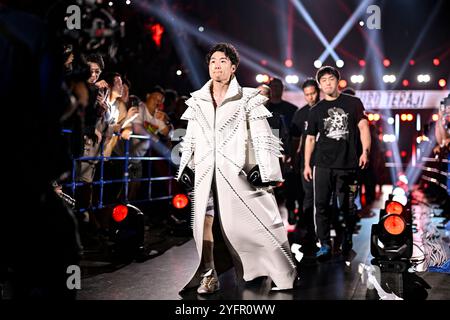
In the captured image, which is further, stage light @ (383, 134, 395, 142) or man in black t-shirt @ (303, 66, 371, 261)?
stage light @ (383, 134, 395, 142)

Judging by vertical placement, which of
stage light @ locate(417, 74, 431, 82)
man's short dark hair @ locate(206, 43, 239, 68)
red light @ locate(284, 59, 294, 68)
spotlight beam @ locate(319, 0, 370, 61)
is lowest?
man's short dark hair @ locate(206, 43, 239, 68)

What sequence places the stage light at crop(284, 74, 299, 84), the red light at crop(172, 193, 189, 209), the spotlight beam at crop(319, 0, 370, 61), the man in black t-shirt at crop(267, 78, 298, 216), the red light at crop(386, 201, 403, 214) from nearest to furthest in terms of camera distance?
the red light at crop(386, 201, 403, 214) < the red light at crop(172, 193, 189, 209) < the man in black t-shirt at crop(267, 78, 298, 216) < the stage light at crop(284, 74, 299, 84) < the spotlight beam at crop(319, 0, 370, 61)

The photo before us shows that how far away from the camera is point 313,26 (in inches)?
833

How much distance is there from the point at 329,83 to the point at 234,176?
2.14 meters

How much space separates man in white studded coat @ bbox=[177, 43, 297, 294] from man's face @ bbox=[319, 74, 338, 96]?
64.8 inches

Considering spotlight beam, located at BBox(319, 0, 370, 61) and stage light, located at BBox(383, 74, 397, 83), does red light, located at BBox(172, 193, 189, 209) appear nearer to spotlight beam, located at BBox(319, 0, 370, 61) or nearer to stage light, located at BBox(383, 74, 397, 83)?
spotlight beam, located at BBox(319, 0, 370, 61)

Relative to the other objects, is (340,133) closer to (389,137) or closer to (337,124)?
(337,124)

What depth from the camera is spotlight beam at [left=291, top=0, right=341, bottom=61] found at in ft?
67.9

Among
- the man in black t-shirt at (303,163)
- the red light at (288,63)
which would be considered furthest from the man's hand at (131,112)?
the red light at (288,63)

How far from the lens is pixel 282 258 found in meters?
4.25

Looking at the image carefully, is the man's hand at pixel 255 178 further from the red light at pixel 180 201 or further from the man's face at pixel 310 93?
the man's face at pixel 310 93

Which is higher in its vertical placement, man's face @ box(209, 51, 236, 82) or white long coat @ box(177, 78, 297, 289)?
man's face @ box(209, 51, 236, 82)

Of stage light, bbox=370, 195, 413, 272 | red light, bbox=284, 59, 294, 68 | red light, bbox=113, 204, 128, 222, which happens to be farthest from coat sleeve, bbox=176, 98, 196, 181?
red light, bbox=284, 59, 294, 68

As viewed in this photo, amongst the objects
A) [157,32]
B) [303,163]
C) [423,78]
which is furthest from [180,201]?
[423,78]
